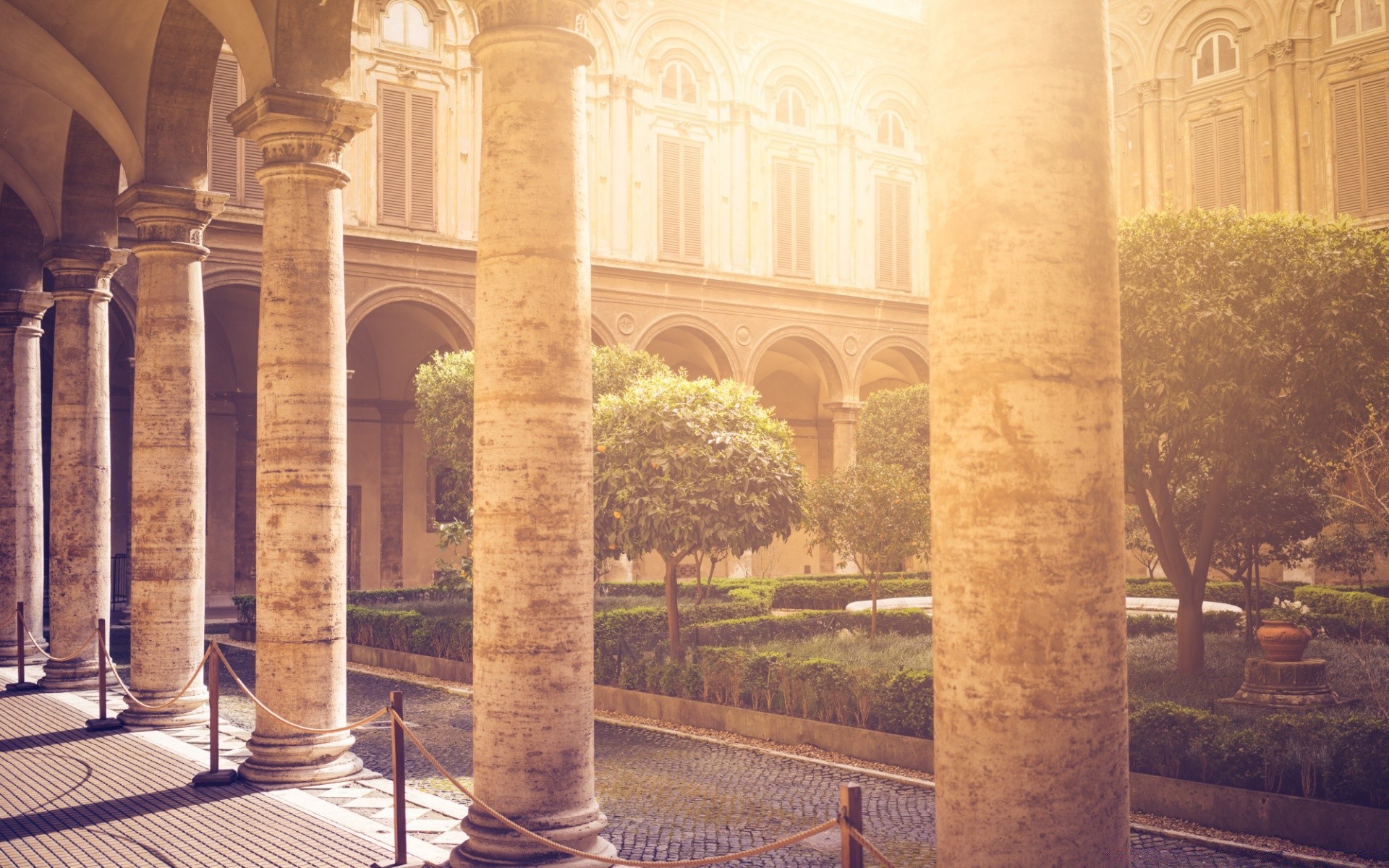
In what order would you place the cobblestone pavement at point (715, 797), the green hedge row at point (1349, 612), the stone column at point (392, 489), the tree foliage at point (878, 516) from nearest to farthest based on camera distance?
the cobblestone pavement at point (715, 797) < the tree foliage at point (878, 516) < the green hedge row at point (1349, 612) < the stone column at point (392, 489)

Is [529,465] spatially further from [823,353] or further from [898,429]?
A: [823,353]

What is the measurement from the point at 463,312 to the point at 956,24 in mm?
20445

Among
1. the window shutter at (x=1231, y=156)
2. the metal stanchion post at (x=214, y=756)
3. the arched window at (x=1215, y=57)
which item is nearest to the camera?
the metal stanchion post at (x=214, y=756)

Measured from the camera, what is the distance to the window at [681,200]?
24812 millimetres

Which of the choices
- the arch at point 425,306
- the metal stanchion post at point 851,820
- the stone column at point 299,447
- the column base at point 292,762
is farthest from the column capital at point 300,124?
the arch at point 425,306

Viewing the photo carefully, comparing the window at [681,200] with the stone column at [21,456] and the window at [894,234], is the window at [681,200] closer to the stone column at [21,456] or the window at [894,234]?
the window at [894,234]

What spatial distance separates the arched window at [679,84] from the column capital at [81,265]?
1529cm

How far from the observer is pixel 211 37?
933cm

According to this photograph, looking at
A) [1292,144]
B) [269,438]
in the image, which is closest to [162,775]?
[269,438]

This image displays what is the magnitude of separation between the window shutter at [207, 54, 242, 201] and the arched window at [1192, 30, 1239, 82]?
66.3 feet

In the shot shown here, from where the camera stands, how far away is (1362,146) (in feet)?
79.7

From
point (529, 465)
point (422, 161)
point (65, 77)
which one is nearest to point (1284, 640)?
point (529, 465)

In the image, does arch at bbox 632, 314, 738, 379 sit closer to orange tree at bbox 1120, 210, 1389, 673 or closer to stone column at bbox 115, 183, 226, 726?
orange tree at bbox 1120, 210, 1389, 673

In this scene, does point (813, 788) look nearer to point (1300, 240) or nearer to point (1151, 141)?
point (1300, 240)
